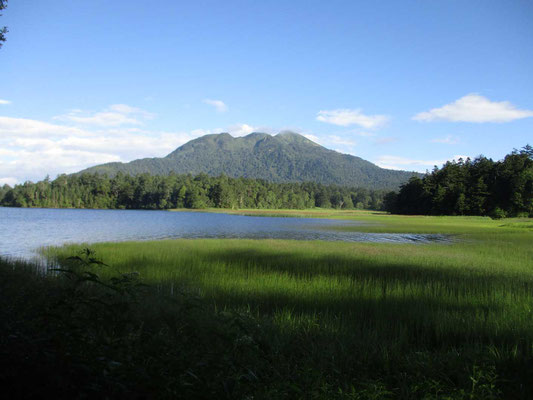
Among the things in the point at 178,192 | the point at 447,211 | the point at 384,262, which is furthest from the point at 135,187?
the point at 384,262

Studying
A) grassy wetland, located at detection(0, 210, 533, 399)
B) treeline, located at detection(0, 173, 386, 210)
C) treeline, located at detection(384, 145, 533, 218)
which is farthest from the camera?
treeline, located at detection(0, 173, 386, 210)

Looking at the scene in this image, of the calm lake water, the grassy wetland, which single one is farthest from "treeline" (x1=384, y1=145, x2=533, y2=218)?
the grassy wetland

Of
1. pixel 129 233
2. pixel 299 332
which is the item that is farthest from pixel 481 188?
pixel 299 332

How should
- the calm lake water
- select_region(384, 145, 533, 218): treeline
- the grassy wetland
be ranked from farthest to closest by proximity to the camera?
select_region(384, 145, 533, 218): treeline → the calm lake water → the grassy wetland

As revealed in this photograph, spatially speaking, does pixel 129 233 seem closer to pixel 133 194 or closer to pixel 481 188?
pixel 481 188

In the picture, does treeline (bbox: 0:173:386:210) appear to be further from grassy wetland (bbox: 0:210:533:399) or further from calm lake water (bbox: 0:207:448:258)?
grassy wetland (bbox: 0:210:533:399)

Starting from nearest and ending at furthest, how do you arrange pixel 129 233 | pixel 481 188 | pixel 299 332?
pixel 299 332 → pixel 129 233 → pixel 481 188

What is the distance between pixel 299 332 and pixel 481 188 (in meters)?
98.9

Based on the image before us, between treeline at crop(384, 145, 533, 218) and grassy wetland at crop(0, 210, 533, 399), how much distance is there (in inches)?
3271

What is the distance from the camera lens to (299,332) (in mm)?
6676

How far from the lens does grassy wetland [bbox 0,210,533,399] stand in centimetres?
378

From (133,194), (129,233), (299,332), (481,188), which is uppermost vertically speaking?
(481,188)

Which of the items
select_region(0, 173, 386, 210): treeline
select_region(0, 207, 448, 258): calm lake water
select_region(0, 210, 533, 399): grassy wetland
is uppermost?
select_region(0, 173, 386, 210): treeline

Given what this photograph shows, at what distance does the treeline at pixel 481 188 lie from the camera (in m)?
80.1
